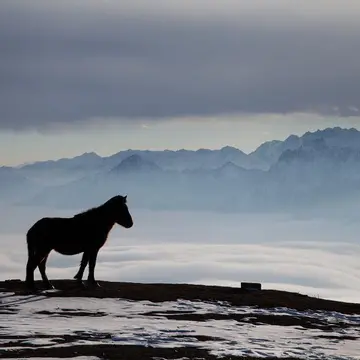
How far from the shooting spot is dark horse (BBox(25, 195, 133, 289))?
38250mm

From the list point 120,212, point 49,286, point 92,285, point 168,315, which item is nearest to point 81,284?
point 92,285

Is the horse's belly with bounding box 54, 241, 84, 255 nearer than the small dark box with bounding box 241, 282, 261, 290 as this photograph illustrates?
Yes

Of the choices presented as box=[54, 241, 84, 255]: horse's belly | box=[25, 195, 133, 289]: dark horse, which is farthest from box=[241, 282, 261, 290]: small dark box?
box=[54, 241, 84, 255]: horse's belly

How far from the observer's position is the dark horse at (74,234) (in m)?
38.2

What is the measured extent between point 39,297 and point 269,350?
1060 centimetres

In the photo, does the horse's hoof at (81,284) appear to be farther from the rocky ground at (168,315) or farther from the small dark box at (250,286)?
the small dark box at (250,286)

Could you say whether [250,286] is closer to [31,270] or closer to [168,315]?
[168,315]

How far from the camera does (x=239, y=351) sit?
28969 mm

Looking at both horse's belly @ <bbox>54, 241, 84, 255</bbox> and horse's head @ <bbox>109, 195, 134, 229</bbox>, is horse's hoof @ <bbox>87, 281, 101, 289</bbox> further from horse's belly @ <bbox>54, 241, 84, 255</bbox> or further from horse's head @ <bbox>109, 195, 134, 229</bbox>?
horse's head @ <bbox>109, 195, 134, 229</bbox>

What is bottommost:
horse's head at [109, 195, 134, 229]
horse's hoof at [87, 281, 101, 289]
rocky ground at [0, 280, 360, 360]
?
rocky ground at [0, 280, 360, 360]

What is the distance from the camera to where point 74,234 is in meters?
38.9

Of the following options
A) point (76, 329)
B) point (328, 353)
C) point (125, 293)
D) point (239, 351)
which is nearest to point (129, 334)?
point (76, 329)

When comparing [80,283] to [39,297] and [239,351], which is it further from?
[239,351]

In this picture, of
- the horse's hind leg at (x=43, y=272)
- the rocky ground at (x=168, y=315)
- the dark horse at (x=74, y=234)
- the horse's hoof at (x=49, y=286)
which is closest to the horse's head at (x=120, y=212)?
the dark horse at (x=74, y=234)
